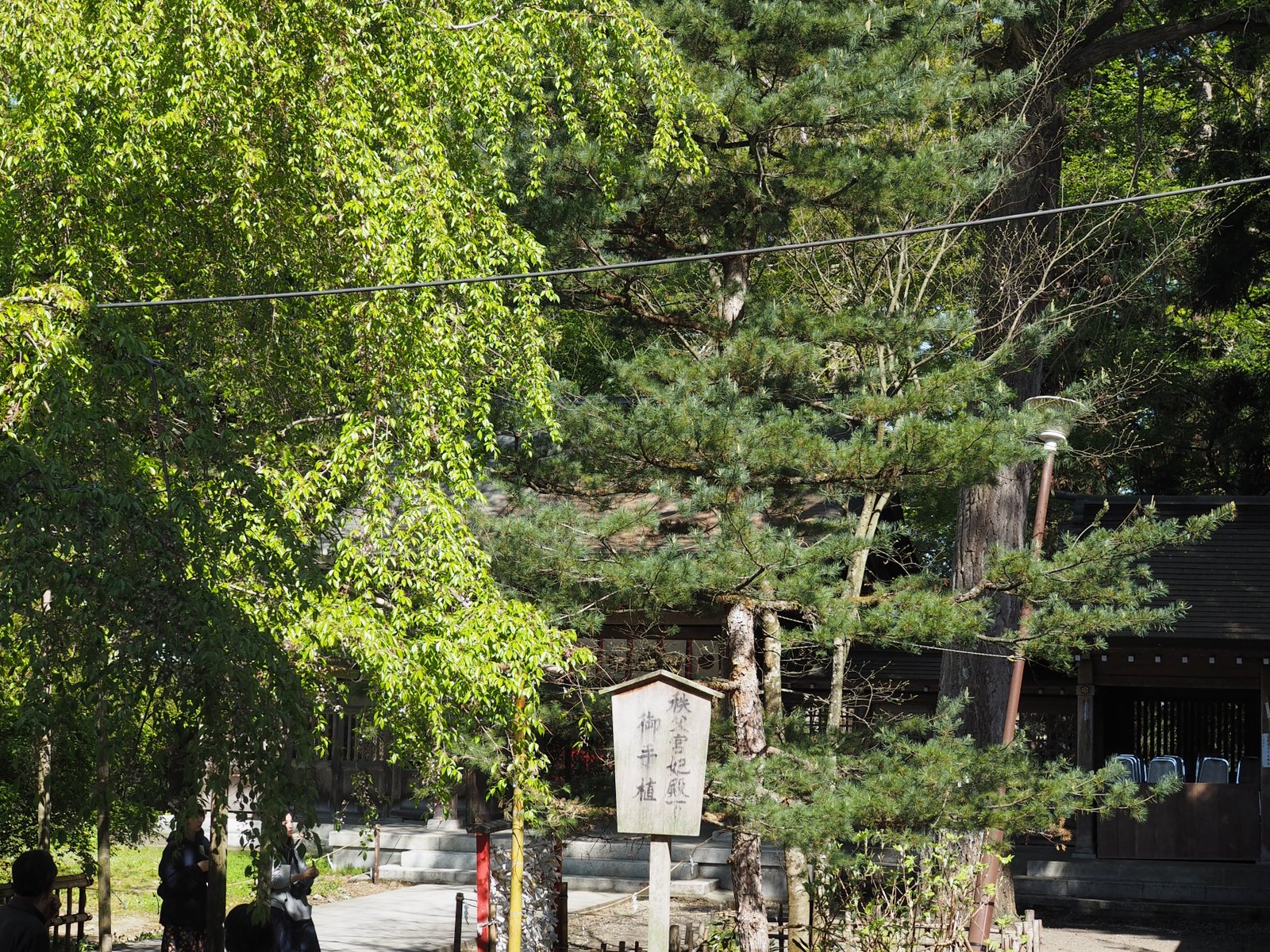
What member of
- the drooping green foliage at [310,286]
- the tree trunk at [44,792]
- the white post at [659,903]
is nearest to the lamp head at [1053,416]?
the drooping green foliage at [310,286]

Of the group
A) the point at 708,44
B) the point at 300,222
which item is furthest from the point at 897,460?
the point at 300,222

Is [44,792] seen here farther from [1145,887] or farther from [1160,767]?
[1160,767]

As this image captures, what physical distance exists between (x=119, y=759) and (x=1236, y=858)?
15609mm

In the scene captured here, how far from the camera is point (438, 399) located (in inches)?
349

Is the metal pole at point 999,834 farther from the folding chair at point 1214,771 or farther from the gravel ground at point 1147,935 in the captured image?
the folding chair at point 1214,771

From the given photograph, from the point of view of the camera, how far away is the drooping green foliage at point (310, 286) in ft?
23.0

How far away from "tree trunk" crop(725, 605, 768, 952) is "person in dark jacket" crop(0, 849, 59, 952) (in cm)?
586

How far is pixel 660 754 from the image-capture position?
759 cm

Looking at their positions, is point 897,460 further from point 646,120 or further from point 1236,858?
point 1236,858

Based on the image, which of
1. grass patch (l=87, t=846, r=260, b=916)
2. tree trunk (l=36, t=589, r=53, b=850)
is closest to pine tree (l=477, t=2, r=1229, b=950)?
Answer: tree trunk (l=36, t=589, r=53, b=850)

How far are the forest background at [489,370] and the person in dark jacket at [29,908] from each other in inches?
28.3

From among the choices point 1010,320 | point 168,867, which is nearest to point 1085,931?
point 1010,320

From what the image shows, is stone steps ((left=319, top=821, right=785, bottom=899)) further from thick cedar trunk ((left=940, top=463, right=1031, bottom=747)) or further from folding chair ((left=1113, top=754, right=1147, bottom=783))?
folding chair ((left=1113, top=754, right=1147, bottom=783))

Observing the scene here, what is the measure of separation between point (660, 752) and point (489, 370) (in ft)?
12.7
